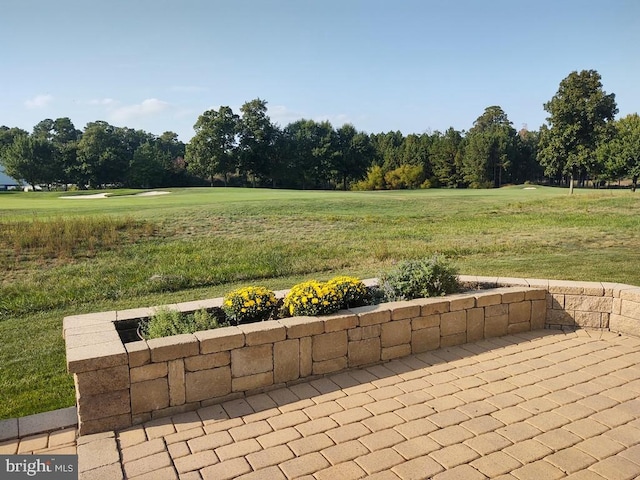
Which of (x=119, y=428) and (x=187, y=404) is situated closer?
(x=119, y=428)

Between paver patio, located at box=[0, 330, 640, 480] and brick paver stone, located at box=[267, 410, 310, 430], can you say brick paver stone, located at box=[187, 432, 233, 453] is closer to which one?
paver patio, located at box=[0, 330, 640, 480]

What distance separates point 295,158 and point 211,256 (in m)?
43.2

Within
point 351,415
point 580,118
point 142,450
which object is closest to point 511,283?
point 351,415

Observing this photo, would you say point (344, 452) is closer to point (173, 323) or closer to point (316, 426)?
point (316, 426)

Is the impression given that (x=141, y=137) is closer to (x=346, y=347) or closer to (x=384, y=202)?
(x=384, y=202)

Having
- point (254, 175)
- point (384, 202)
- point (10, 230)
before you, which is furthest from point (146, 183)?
point (10, 230)

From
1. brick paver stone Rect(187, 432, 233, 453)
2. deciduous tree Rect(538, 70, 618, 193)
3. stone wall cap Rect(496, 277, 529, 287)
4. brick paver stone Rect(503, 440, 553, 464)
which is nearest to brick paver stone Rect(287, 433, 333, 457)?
brick paver stone Rect(187, 432, 233, 453)

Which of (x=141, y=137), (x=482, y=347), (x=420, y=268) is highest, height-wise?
(x=141, y=137)

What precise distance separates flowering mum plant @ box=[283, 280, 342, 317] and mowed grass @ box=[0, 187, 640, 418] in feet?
6.49

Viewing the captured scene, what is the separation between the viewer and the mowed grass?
217 inches

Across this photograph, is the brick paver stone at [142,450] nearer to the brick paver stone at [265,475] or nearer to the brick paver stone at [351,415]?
the brick paver stone at [265,475]

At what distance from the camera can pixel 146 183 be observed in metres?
45.3

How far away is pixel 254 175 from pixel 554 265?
43.9 metres

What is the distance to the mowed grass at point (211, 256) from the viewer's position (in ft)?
18.1
